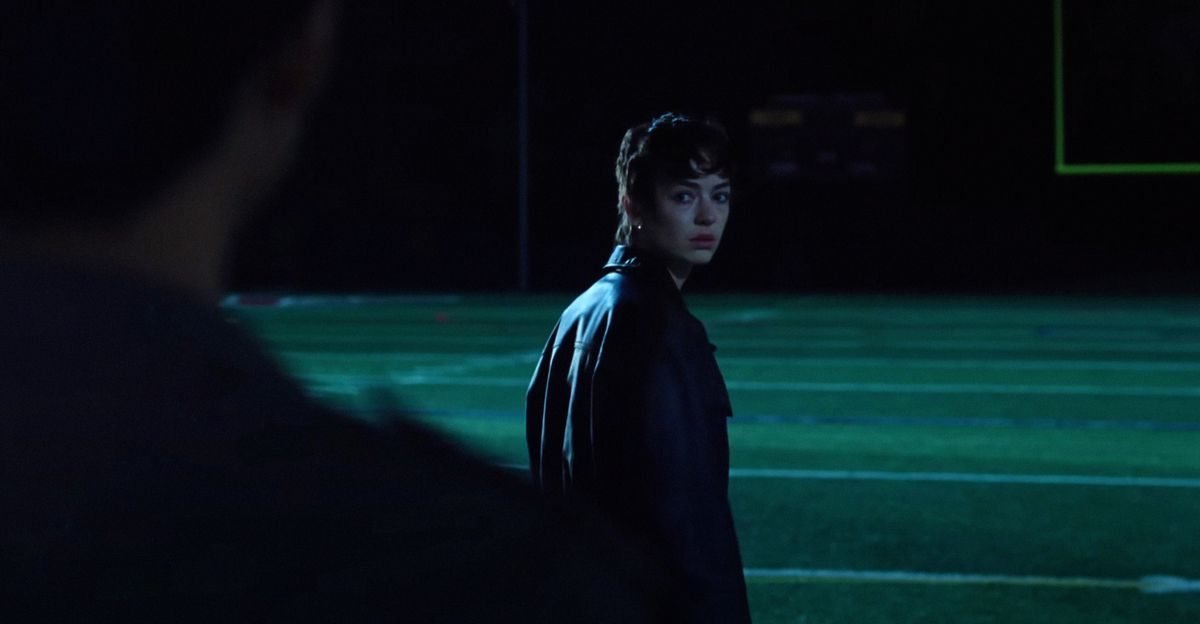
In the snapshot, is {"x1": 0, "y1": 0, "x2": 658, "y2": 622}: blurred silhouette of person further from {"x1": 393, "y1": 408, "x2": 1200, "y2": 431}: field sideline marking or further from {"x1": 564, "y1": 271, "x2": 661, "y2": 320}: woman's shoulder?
{"x1": 393, "y1": 408, "x2": 1200, "y2": 431}: field sideline marking

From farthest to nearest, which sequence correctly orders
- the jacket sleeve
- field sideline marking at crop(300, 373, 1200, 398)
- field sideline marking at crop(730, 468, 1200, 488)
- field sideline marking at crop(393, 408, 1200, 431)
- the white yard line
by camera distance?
the white yard line → field sideline marking at crop(300, 373, 1200, 398) → field sideline marking at crop(393, 408, 1200, 431) → field sideline marking at crop(730, 468, 1200, 488) → the jacket sleeve

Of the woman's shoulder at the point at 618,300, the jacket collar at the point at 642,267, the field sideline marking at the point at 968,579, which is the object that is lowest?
the field sideline marking at the point at 968,579

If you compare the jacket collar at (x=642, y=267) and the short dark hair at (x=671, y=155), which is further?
the short dark hair at (x=671, y=155)

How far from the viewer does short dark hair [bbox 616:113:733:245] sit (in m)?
3.02

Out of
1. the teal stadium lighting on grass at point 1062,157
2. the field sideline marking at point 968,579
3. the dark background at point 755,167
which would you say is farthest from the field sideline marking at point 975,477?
the dark background at point 755,167

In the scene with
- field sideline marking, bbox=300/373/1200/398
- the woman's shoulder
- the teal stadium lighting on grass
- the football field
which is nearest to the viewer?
the woman's shoulder

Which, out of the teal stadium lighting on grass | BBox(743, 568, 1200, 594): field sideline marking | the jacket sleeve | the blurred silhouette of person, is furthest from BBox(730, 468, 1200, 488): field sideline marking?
the teal stadium lighting on grass

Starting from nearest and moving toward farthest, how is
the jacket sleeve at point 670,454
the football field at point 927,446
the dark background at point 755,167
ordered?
1. the jacket sleeve at point 670,454
2. the football field at point 927,446
3. the dark background at point 755,167

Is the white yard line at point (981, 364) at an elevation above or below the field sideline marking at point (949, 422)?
below

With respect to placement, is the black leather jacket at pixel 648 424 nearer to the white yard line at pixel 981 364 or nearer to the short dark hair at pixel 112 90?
the short dark hair at pixel 112 90

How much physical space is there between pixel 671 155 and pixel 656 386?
574 millimetres

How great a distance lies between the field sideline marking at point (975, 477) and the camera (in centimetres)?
789

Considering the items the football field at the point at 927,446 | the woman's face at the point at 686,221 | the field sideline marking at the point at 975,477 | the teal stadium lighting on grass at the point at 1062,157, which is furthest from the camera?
the teal stadium lighting on grass at the point at 1062,157

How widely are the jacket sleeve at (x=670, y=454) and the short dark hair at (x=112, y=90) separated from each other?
1.68 meters
